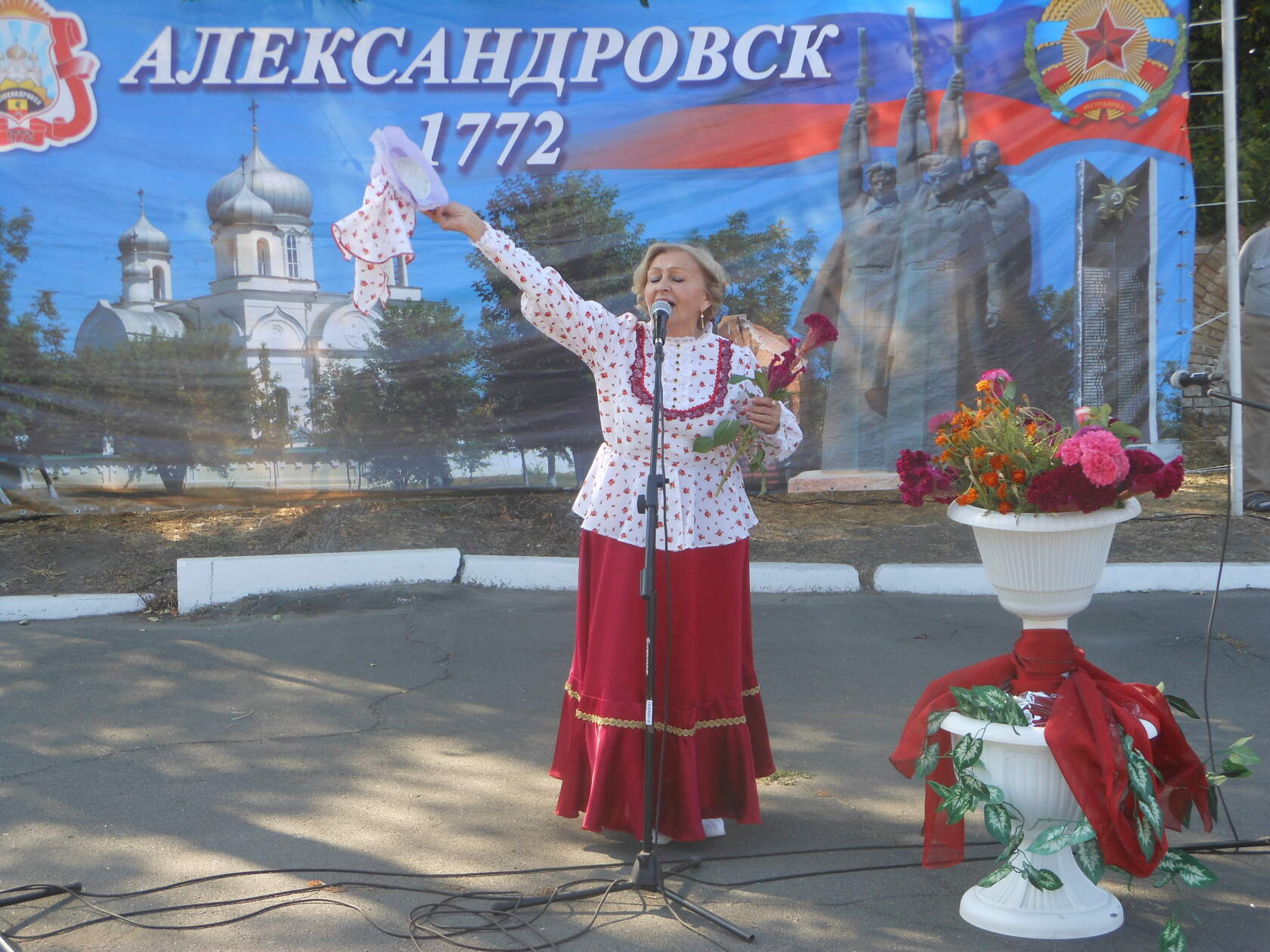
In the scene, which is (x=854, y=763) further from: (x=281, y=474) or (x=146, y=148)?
(x=146, y=148)

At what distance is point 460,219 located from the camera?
337 centimetres

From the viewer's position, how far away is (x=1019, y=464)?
307 cm

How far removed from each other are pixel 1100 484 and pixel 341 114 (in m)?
6.05

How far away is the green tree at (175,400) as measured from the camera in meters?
7.60

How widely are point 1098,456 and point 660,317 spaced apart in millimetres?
1173

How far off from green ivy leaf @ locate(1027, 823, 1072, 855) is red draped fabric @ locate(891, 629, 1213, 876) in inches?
2.9

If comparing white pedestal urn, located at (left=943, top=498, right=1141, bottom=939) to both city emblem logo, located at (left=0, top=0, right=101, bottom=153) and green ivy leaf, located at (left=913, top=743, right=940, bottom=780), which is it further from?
city emblem logo, located at (left=0, top=0, right=101, bottom=153)

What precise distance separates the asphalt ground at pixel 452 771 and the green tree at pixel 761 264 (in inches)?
78.6

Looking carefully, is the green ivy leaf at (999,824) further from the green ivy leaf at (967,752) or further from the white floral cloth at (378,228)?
the white floral cloth at (378,228)

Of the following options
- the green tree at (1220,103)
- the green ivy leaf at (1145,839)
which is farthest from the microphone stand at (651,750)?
the green tree at (1220,103)

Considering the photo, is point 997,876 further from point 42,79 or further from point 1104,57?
point 42,79

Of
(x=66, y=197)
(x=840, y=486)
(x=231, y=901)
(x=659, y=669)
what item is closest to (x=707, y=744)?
(x=659, y=669)

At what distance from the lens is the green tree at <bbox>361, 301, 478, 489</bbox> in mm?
7777

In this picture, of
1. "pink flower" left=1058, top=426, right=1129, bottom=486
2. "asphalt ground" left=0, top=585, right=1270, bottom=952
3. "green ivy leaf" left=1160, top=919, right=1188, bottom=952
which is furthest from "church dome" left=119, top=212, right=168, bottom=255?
"green ivy leaf" left=1160, top=919, right=1188, bottom=952
